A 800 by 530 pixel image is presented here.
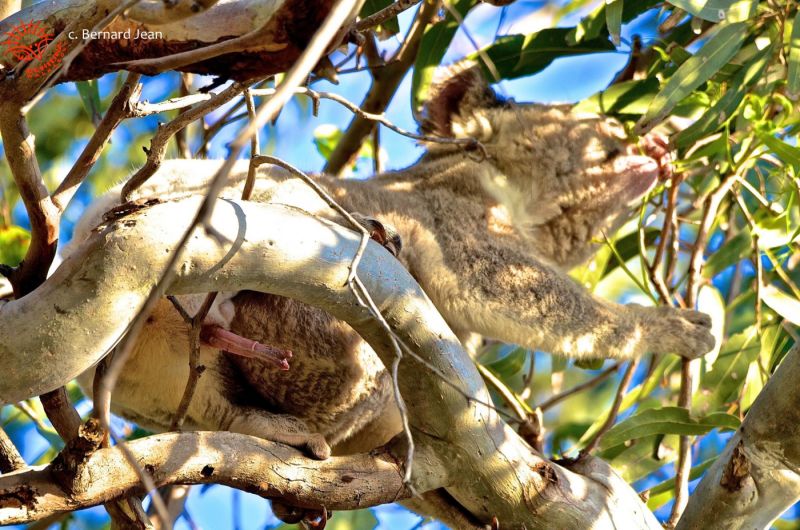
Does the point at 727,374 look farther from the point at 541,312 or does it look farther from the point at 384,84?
the point at 384,84

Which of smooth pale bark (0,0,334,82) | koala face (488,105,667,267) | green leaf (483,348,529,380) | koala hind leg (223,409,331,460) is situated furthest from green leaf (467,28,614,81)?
smooth pale bark (0,0,334,82)

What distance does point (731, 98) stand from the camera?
9.68ft

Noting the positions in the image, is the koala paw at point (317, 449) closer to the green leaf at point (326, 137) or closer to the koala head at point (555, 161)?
the koala head at point (555, 161)

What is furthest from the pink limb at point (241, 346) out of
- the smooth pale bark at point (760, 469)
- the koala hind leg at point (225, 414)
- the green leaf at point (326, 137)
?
the green leaf at point (326, 137)

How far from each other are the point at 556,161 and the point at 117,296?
2.46m

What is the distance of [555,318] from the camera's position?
2.84 meters

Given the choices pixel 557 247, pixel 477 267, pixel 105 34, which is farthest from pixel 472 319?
pixel 105 34

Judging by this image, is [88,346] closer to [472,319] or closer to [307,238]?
[307,238]

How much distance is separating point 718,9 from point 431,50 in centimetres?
106

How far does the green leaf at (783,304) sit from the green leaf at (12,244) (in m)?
2.63

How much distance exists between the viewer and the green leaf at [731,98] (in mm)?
2955

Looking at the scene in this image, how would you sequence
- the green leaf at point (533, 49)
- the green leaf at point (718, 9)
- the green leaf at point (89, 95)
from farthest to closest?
the green leaf at point (533, 49) < the green leaf at point (89, 95) < the green leaf at point (718, 9)

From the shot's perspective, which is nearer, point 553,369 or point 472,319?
point 472,319

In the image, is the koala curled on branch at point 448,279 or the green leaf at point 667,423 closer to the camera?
the koala curled on branch at point 448,279
